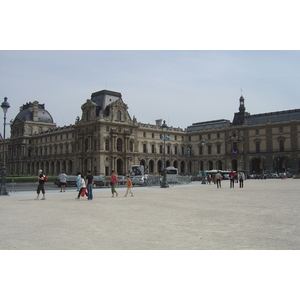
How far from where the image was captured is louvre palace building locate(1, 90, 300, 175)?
72.6 m

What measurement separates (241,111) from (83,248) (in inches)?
3242

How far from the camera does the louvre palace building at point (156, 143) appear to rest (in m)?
72.6

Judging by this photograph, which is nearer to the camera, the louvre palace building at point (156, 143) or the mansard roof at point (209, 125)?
the louvre palace building at point (156, 143)

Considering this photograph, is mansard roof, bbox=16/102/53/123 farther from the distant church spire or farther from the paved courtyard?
the paved courtyard

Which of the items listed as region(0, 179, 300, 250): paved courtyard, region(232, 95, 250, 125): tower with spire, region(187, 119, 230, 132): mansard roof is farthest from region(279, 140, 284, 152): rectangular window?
region(0, 179, 300, 250): paved courtyard

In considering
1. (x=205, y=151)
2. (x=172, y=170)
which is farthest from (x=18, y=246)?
(x=205, y=151)

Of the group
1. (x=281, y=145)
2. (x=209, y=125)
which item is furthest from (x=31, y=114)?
(x=281, y=145)

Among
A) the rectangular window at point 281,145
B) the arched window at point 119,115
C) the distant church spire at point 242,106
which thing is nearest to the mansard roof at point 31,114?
A: the arched window at point 119,115

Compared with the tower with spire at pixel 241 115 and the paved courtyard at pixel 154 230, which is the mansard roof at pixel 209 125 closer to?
the tower with spire at pixel 241 115

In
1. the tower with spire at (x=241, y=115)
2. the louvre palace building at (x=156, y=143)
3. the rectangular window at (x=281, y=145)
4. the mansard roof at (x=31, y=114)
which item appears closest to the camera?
the louvre palace building at (x=156, y=143)

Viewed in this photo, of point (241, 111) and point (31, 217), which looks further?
point (241, 111)

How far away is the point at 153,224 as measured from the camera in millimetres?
10461
